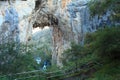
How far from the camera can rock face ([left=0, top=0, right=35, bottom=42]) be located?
66.4 feet

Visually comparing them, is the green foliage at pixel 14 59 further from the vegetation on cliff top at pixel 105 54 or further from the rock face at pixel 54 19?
the rock face at pixel 54 19

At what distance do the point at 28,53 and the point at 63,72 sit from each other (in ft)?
6.11

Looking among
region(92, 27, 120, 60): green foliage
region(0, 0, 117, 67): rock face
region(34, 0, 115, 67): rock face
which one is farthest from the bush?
region(34, 0, 115, 67): rock face

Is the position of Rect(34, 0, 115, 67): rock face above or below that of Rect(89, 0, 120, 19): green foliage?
below

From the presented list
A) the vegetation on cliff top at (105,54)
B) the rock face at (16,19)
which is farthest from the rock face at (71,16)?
the vegetation on cliff top at (105,54)

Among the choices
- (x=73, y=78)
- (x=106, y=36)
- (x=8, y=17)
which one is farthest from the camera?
(x=8, y=17)

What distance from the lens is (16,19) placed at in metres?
21.0

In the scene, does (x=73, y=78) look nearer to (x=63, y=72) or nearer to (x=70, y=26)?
(x=63, y=72)

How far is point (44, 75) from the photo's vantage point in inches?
543

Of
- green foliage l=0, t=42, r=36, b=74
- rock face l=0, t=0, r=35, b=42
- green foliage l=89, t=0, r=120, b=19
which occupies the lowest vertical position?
green foliage l=0, t=42, r=36, b=74

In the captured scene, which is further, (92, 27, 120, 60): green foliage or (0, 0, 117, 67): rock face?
(0, 0, 117, 67): rock face

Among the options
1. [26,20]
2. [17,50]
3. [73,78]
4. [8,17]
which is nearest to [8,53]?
[17,50]

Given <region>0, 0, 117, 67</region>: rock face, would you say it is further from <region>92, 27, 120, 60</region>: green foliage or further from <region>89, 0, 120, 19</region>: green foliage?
<region>89, 0, 120, 19</region>: green foliage

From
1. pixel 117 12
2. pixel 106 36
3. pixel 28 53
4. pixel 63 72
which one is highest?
pixel 117 12
